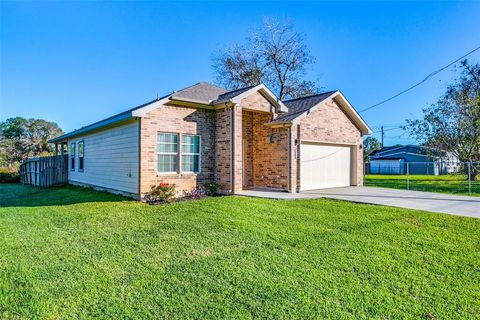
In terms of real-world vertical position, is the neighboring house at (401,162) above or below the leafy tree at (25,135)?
below

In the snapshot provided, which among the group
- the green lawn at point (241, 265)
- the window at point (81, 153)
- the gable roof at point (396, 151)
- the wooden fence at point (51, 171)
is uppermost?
the gable roof at point (396, 151)

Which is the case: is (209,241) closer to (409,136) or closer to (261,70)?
(409,136)

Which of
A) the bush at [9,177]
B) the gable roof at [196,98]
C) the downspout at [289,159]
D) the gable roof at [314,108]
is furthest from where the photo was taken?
the bush at [9,177]

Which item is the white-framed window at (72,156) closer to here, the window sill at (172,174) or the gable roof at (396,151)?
the window sill at (172,174)

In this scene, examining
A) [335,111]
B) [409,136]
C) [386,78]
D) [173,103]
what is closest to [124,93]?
[173,103]

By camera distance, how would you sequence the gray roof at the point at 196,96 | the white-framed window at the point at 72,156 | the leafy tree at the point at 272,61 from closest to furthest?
the gray roof at the point at 196,96 → the white-framed window at the point at 72,156 → the leafy tree at the point at 272,61

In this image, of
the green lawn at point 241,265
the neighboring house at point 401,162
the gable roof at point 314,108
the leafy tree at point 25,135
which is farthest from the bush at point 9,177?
the neighboring house at point 401,162

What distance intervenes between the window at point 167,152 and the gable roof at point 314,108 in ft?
14.1

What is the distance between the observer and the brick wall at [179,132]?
34.0 feet

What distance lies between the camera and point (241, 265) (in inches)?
184

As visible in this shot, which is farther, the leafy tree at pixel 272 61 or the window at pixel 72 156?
the leafy tree at pixel 272 61

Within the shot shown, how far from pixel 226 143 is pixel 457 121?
18365mm

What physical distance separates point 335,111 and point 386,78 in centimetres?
1070

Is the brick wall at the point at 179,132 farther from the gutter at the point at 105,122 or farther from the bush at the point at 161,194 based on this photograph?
the gutter at the point at 105,122
